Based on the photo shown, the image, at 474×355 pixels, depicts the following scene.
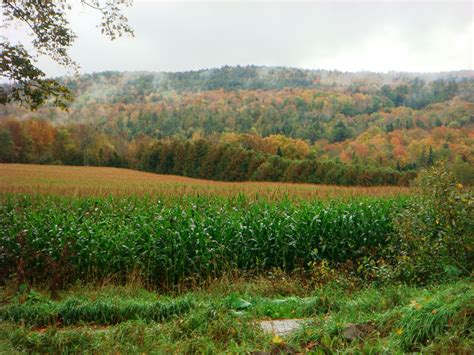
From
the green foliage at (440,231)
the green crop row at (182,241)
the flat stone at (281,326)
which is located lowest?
the green crop row at (182,241)

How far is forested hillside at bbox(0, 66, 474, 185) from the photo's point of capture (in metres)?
13.6

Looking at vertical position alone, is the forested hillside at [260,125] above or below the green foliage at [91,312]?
above

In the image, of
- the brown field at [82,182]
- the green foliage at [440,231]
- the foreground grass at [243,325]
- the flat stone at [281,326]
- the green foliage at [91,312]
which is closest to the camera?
the foreground grass at [243,325]

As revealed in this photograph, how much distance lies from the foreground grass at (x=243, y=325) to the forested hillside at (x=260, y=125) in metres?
7.03

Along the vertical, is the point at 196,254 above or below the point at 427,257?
below

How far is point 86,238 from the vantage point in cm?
773

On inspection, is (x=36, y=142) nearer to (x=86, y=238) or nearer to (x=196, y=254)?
(x=86, y=238)

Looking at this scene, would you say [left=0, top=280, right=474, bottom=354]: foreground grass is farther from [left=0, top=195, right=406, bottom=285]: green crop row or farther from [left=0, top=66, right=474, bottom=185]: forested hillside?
[left=0, top=66, right=474, bottom=185]: forested hillside

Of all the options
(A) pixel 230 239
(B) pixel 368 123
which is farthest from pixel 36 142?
(B) pixel 368 123

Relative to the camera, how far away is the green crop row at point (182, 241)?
7.54 m

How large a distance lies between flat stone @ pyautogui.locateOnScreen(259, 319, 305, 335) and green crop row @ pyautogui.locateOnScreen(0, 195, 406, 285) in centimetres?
283

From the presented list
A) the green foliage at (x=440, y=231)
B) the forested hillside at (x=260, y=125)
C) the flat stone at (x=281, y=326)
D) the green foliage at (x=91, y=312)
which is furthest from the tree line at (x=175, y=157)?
the green foliage at (x=440, y=231)

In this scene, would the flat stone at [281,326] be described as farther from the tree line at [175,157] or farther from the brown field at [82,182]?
the tree line at [175,157]

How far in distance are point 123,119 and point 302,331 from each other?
49.8ft
